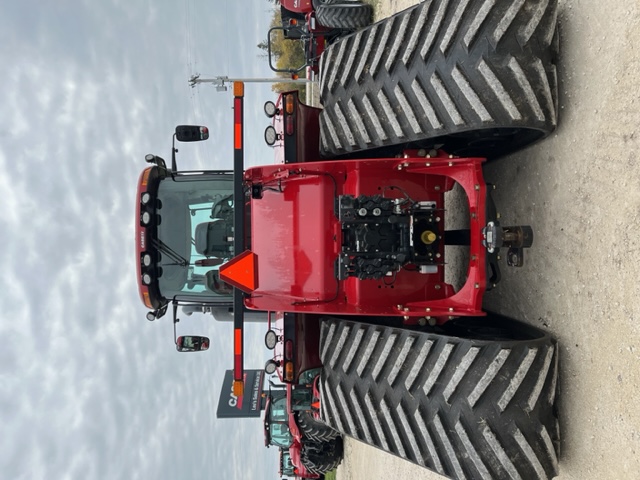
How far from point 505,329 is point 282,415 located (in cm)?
865

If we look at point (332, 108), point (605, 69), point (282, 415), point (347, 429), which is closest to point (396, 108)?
point (332, 108)

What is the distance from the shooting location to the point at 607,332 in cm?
316

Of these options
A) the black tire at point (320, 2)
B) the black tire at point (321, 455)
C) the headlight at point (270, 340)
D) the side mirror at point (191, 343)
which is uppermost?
the black tire at point (320, 2)

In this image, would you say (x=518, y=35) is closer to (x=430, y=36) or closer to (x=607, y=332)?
(x=430, y=36)

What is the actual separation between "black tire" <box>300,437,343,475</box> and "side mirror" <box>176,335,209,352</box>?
5.59m

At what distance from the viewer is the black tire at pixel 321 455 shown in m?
10.5

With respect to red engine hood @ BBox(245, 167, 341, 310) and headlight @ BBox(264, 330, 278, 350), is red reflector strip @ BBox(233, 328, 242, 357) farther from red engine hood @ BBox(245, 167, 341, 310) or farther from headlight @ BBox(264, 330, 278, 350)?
headlight @ BBox(264, 330, 278, 350)

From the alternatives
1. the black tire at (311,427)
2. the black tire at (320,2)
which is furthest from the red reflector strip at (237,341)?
the black tire at (320,2)

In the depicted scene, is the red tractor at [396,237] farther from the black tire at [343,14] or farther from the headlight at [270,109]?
the black tire at [343,14]

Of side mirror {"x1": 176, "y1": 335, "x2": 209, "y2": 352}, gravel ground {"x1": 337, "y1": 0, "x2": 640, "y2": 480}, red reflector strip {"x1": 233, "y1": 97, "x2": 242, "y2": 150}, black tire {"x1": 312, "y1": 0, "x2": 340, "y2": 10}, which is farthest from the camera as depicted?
black tire {"x1": 312, "y1": 0, "x2": 340, "y2": 10}

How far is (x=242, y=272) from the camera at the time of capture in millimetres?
4137

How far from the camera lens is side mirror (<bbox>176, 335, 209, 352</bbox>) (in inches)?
220

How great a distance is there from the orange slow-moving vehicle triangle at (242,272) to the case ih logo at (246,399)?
1315 cm

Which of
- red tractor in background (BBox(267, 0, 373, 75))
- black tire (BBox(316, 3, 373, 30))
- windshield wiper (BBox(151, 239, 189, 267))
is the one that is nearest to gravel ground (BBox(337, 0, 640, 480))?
windshield wiper (BBox(151, 239, 189, 267))
